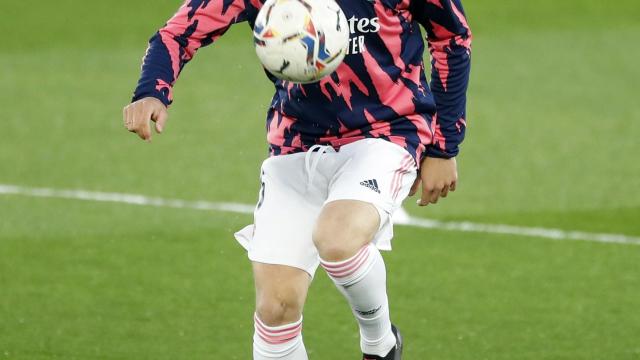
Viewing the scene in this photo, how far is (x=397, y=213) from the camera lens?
980 centimetres

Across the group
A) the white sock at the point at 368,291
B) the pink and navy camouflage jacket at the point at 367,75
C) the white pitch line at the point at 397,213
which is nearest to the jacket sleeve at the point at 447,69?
the pink and navy camouflage jacket at the point at 367,75

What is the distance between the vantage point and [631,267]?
28.2ft

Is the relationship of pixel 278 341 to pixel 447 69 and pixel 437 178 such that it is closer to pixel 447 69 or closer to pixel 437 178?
pixel 437 178

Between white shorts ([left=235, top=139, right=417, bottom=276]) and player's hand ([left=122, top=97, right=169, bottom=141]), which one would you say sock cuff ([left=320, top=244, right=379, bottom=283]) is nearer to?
white shorts ([left=235, top=139, right=417, bottom=276])

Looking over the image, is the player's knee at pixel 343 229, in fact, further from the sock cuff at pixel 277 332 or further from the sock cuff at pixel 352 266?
the sock cuff at pixel 277 332

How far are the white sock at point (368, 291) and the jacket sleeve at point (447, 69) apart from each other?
0.61 meters

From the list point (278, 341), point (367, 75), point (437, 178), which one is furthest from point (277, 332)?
point (367, 75)

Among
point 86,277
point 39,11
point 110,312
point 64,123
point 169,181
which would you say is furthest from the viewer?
point 39,11

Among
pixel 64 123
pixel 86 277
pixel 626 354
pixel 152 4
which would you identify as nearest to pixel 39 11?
pixel 152 4

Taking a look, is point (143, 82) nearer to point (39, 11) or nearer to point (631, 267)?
point (631, 267)

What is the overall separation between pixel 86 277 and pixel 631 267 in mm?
3065

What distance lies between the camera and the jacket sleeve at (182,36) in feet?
18.9

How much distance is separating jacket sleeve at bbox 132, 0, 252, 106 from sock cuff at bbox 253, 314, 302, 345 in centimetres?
93

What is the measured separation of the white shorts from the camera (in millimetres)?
5727
